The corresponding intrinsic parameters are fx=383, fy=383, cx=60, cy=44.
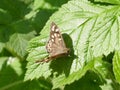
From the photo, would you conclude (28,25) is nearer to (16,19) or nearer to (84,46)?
(16,19)

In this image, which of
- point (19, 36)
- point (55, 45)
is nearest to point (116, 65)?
point (55, 45)

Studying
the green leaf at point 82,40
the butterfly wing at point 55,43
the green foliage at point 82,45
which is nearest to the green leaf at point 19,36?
the green foliage at point 82,45

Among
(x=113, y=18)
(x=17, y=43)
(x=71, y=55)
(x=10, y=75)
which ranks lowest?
(x=10, y=75)

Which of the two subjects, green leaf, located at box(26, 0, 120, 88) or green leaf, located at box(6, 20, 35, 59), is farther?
green leaf, located at box(6, 20, 35, 59)

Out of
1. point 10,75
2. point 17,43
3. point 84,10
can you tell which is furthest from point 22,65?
point 84,10

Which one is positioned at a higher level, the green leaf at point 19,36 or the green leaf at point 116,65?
the green leaf at point 116,65

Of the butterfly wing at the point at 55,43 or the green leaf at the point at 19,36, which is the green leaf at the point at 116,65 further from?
the green leaf at the point at 19,36

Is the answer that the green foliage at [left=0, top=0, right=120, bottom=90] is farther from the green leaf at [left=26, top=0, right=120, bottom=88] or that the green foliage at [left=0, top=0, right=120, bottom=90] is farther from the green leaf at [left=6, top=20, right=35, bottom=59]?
the green leaf at [left=6, top=20, right=35, bottom=59]

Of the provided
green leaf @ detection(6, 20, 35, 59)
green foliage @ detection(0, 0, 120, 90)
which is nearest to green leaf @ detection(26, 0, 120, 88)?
green foliage @ detection(0, 0, 120, 90)
